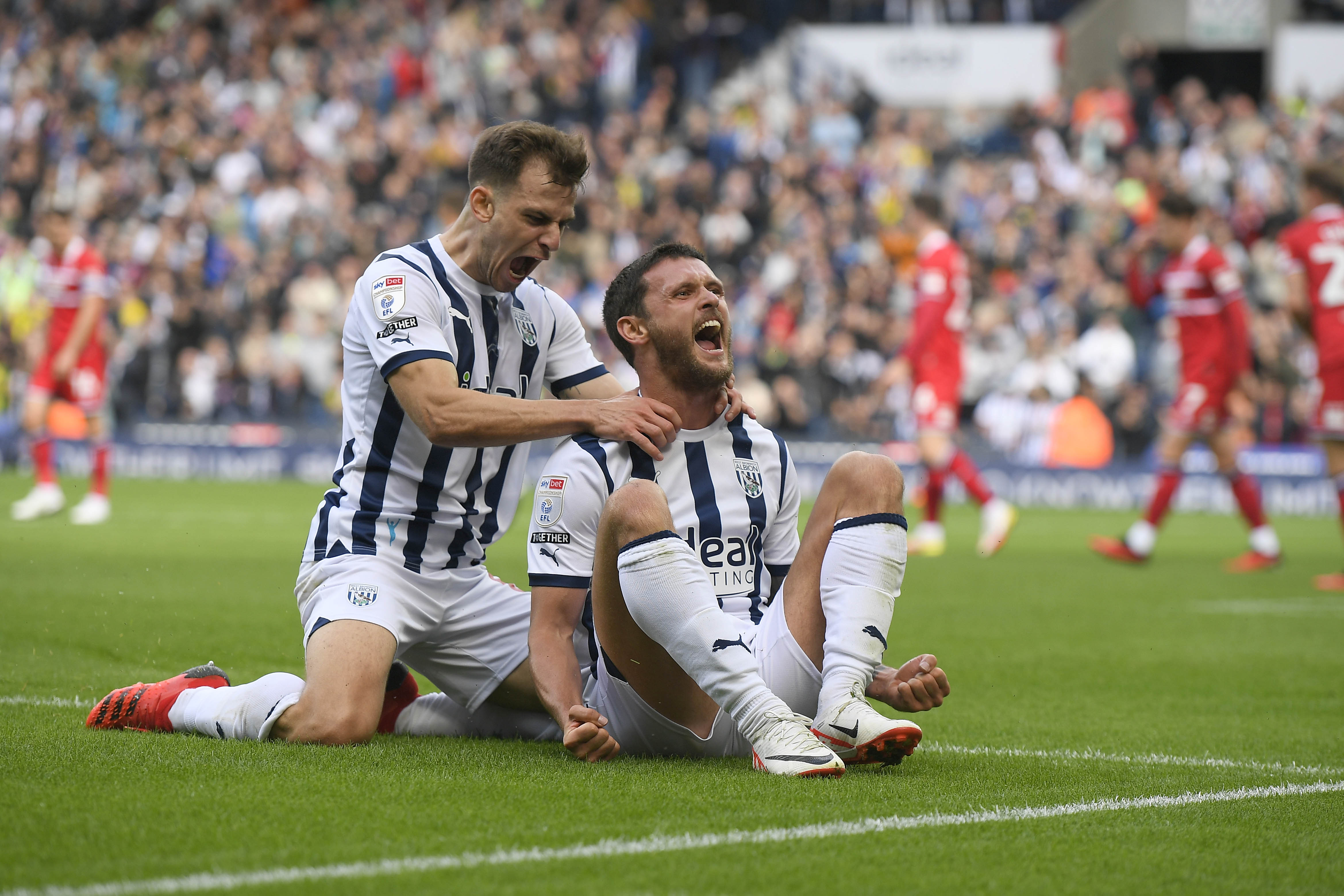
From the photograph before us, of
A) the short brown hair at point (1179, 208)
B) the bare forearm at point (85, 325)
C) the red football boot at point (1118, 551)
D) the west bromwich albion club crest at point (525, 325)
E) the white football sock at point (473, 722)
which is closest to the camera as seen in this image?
the white football sock at point (473, 722)

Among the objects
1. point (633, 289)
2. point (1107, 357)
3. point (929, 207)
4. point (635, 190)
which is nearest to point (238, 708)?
point (633, 289)

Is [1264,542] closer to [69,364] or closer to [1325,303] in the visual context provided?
[1325,303]

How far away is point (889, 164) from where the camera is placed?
852 inches

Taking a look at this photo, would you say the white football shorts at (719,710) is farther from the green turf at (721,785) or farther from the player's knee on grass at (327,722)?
the player's knee on grass at (327,722)

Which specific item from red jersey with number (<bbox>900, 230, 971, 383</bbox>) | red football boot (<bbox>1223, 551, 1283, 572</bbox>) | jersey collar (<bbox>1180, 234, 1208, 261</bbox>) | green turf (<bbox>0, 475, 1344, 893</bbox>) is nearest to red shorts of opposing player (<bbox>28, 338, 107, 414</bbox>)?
green turf (<bbox>0, 475, 1344, 893</bbox>)

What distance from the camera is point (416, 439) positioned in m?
4.36

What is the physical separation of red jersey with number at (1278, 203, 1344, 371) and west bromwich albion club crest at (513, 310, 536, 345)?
622 centimetres

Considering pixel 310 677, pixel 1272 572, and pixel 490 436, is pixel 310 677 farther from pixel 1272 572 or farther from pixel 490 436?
pixel 1272 572

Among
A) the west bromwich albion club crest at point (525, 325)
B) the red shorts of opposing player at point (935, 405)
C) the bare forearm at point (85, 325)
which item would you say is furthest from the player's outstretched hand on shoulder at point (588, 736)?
the bare forearm at point (85, 325)

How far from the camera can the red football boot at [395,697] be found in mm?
4508

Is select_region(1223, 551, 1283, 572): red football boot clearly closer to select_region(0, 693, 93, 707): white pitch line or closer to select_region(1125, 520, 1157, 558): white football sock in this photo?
select_region(1125, 520, 1157, 558): white football sock

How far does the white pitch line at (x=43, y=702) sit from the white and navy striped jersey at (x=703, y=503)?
1.68 metres

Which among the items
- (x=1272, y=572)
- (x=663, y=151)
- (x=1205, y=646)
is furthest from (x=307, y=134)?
(x=1205, y=646)

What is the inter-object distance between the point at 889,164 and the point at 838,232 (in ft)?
4.99
